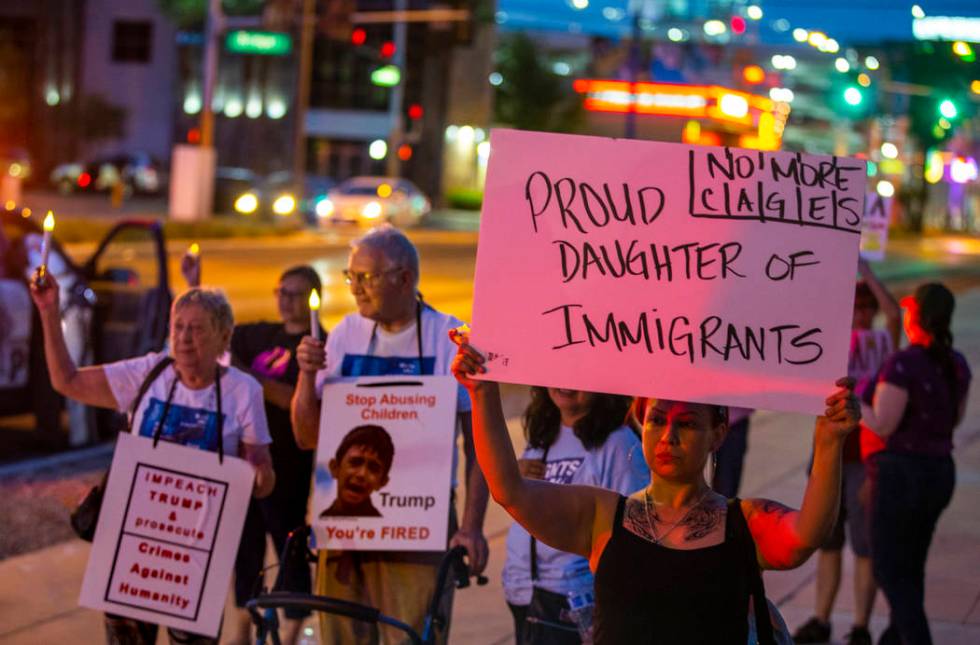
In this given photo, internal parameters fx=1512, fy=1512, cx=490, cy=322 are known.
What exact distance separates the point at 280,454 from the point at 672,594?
9.40 feet

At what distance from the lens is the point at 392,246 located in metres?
4.99

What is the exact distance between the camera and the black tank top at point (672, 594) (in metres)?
3.22

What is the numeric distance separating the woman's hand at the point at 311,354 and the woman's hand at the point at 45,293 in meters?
0.84

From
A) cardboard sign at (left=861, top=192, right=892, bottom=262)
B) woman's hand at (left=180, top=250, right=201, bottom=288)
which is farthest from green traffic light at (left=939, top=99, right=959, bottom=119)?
woman's hand at (left=180, top=250, right=201, bottom=288)

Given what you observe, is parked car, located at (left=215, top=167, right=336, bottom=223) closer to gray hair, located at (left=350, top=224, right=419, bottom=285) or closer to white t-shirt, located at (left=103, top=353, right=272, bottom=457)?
white t-shirt, located at (left=103, top=353, right=272, bottom=457)

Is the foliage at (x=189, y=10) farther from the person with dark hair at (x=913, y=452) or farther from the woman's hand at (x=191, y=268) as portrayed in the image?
the person with dark hair at (x=913, y=452)

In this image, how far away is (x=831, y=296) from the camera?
3309 millimetres

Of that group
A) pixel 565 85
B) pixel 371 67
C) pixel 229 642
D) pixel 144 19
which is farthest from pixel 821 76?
pixel 229 642

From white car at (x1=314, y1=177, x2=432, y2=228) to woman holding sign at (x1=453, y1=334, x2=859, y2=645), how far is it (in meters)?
36.8

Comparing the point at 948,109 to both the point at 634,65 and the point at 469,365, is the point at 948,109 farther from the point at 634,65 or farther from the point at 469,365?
the point at 469,365

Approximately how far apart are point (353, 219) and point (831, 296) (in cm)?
3865

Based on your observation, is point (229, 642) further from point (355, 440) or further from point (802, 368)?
point (802, 368)

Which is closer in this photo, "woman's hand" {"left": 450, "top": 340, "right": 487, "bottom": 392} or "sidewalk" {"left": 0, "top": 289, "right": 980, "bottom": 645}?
"woman's hand" {"left": 450, "top": 340, "right": 487, "bottom": 392}

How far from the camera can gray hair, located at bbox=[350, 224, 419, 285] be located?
4980 millimetres
